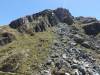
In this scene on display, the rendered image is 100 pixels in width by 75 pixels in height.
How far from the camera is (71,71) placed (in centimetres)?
7212

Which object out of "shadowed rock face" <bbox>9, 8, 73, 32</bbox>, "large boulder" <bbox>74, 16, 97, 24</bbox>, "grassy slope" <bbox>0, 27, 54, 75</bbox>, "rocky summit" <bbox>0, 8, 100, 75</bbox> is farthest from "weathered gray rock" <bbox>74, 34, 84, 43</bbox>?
"large boulder" <bbox>74, 16, 97, 24</bbox>

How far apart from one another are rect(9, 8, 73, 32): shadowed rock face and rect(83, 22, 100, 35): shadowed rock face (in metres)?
13.0

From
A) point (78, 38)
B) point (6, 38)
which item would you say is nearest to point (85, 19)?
point (78, 38)

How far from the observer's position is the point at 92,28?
11325 centimetres

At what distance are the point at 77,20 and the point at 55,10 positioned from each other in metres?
10.9

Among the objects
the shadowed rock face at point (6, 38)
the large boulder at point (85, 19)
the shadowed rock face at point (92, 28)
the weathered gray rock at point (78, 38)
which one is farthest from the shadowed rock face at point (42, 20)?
the weathered gray rock at point (78, 38)

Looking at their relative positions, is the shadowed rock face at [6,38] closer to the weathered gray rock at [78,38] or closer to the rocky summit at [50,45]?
the rocky summit at [50,45]

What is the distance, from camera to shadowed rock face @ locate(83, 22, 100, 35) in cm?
11071

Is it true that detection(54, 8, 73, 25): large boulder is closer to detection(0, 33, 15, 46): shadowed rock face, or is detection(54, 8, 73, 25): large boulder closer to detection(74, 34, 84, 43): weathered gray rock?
detection(74, 34, 84, 43): weathered gray rock

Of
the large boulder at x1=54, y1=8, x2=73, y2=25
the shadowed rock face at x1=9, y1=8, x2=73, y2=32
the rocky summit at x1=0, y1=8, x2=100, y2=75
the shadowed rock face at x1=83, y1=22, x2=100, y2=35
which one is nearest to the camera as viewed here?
the rocky summit at x1=0, y1=8, x2=100, y2=75

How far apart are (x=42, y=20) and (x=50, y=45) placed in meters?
29.4

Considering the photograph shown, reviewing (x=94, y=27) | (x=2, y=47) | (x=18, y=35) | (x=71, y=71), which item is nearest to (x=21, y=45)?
(x=2, y=47)

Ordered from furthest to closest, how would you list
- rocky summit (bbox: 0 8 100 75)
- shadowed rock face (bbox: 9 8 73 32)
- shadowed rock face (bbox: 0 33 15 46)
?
1. shadowed rock face (bbox: 9 8 73 32)
2. shadowed rock face (bbox: 0 33 15 46)
3. rocky summit (bbox: 0 8 100 75)

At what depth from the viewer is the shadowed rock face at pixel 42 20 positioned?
113125mm
